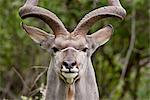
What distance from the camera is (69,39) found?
8469 mm

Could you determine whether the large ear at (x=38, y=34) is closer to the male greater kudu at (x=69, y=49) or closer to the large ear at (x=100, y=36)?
the male greater kudu at (x=69, y=49)

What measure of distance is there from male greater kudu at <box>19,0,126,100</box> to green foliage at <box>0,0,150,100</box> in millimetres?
5004

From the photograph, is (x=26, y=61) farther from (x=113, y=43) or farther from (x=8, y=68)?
(x=113, y=43)

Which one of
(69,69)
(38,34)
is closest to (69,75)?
(69,69)

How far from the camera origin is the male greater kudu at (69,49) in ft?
27.2

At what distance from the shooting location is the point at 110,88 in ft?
51.5

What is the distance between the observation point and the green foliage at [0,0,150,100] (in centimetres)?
1450

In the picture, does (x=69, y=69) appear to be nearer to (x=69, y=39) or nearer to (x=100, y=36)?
(x=69, y=39)

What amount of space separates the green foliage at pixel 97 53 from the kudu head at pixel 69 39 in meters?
4.95

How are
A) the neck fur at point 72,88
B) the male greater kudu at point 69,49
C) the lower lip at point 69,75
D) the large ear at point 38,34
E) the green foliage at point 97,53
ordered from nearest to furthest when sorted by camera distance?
the lower lip at point 69,75
the male greater kudu at point 69,49
the neck fur at point 72,88
the large ear at point 38,34
the green foliage at point 97,53

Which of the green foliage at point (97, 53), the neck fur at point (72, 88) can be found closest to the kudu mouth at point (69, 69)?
the neck fur at point (72, 88)

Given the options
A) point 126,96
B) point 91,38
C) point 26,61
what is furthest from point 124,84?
point 91,38

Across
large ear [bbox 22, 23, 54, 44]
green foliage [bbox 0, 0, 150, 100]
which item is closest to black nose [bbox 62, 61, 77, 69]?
large ear [bbox 22, 23, 54, 44]

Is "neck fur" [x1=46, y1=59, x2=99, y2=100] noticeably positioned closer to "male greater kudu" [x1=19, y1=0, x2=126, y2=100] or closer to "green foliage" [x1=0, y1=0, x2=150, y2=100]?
"male greater kudu" [x1=19, y1=0, x2=126, y2=100]
